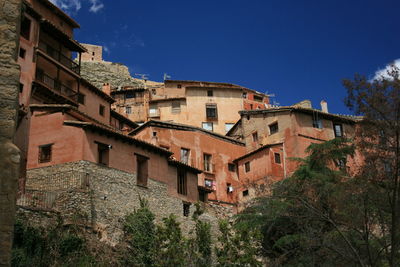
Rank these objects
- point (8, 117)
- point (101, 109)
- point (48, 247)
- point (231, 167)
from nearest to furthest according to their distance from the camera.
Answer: point (8, 117) → point (48, 247) → point (101, 109) → point (231, 167)

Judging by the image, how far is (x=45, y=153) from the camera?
2595cm

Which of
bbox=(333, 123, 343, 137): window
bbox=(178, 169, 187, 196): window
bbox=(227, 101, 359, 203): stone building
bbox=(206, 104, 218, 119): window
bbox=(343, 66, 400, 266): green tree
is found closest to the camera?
bbox=(343, 66, 400, 266): green tree

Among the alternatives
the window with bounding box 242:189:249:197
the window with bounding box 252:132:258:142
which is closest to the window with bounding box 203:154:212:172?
the window with bounding box 242:189:249:197

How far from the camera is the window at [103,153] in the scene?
86.2 feet

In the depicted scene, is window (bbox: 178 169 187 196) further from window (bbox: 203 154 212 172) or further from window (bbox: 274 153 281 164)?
window (bbox: 274 153 281 164)

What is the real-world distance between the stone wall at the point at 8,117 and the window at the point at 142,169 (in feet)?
76.8

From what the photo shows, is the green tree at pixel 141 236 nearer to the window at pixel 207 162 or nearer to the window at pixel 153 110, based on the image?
the window at pixel 207 162

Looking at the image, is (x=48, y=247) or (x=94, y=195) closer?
(x=48, y=247)

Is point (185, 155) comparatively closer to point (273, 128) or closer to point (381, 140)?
point (273, 128)

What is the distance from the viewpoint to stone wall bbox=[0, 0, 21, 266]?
15.1 ft

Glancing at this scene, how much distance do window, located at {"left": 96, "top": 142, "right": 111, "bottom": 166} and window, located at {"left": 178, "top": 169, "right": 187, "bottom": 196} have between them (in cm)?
628

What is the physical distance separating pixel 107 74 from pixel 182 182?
171 feet

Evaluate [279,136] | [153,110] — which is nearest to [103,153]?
[279,136]

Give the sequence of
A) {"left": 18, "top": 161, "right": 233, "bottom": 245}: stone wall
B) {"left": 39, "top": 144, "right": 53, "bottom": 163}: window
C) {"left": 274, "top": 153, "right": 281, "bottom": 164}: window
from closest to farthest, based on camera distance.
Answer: {"left": 18, "top": 161, "right": 233, "bottom": 245}: stone wall, {"left": 39, "top": 144, "right": 53, "bottom": 163}: window, {"left": 274, "top": 153, "right": 281, "bottom": 164}: window
